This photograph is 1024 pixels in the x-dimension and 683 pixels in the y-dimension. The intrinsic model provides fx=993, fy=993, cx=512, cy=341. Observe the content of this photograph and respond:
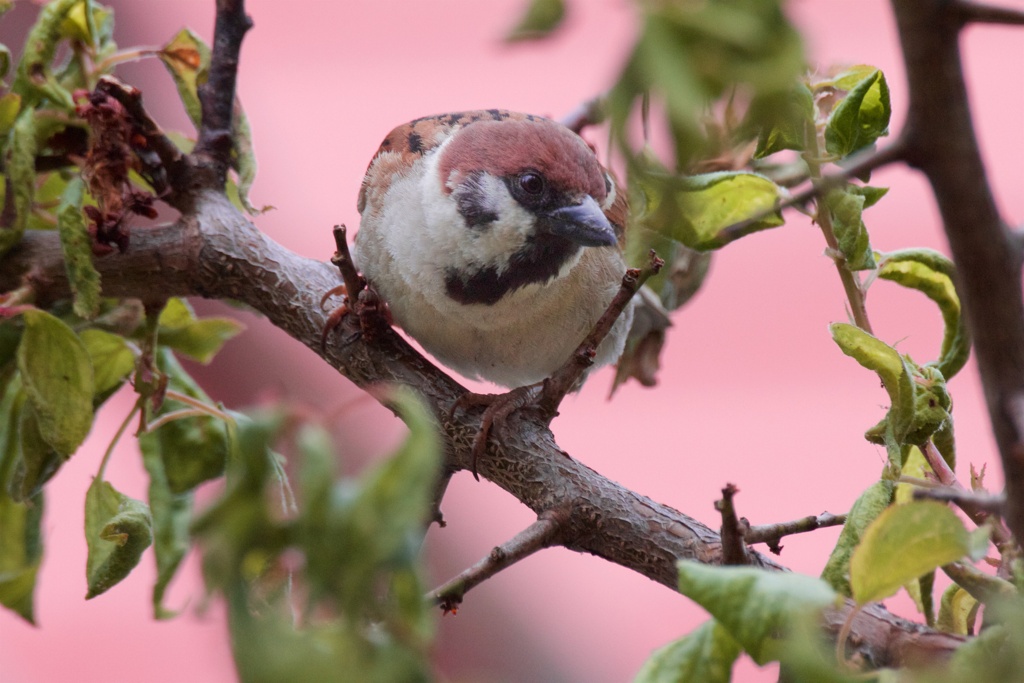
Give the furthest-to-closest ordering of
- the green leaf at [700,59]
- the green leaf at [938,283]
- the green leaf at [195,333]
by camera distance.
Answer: the green leaf at [195,333]
the green leaf at [938,283]
the green leaf at [700,59]

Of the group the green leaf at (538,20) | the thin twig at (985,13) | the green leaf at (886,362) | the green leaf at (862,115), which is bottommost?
the green leaf at (886,362)

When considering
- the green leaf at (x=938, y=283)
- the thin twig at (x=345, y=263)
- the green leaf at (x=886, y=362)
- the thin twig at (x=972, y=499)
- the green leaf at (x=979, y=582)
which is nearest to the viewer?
the thin twig at (x=972, y=499)

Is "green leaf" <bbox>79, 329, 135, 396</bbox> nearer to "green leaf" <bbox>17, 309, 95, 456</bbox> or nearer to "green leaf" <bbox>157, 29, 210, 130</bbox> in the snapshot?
"green leaf" <bbox>17, 309, 95, 456</bbox>

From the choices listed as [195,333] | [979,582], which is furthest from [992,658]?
[195,333]

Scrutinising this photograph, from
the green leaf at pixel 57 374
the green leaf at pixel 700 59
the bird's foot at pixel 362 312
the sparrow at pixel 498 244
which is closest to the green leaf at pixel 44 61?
the green leaf at pixel 57 374

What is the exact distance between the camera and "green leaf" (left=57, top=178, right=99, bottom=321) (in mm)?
880

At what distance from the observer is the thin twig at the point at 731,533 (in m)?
0.56

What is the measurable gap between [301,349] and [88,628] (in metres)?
0.84

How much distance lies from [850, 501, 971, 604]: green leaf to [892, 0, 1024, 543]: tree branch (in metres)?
0.03

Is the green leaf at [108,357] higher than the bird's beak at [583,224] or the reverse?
the reverse

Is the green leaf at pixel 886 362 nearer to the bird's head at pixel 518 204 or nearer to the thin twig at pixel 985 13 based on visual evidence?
the thin twig at pixel 985 13

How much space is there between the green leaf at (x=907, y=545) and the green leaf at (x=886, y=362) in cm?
21

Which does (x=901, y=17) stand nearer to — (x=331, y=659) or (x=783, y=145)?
(x=331, y=659)

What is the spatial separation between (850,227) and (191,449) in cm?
64
